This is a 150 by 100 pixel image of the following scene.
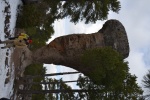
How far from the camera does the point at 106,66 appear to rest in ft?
71.7

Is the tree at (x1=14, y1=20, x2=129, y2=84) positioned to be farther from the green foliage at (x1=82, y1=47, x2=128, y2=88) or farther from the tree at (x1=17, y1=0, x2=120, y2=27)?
the green foliage at (x1=82, y1=47, x2=128, y2=88)

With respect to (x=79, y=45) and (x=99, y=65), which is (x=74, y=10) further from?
(x=99, y=65)

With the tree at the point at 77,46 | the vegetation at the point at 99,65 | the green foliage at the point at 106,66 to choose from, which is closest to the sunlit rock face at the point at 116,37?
the tree at the point at 77,46

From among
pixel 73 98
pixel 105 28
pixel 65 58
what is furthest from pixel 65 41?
pixel 73 98

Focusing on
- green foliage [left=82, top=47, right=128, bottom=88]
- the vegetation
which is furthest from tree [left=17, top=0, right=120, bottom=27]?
green foliage [left=82, top=47, right=128, bottom=88]

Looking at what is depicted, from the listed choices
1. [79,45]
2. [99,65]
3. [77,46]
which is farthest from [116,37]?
[99,65]

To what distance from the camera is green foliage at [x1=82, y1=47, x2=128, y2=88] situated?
21.8 meters

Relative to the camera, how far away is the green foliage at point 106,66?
71.5 feet

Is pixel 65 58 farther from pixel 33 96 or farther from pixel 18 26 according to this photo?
pixel 33 96

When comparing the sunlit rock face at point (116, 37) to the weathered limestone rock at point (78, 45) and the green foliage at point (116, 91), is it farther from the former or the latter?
the green foliage at point (116, 91)

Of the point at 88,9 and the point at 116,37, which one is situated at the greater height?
the point at 88,9

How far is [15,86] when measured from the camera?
82.3 ft

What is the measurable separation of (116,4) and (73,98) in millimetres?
9427

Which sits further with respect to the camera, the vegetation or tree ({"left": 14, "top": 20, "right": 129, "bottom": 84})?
tree ({"left": 14, "top": 20, "right": 129, "bottom": 84})
